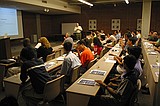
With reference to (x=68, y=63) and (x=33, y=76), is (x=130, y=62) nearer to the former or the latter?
(x=68, y=63)

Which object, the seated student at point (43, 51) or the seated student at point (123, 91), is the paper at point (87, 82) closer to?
the seated student at point (123, 91)

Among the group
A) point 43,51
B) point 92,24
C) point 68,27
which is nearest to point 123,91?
point 43,51

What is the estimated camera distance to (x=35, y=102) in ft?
8.60

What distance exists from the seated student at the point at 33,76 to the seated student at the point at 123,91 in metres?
0.84

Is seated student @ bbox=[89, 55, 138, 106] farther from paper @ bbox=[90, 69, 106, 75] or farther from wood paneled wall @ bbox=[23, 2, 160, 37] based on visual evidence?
wood paneled wall @ bbox=[23, 2, 160, 37]

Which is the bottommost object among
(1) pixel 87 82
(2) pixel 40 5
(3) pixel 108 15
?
(1) pixel 87 82

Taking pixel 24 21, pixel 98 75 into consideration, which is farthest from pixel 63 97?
pixel 24 21

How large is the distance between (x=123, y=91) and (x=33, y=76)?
1.34 metres

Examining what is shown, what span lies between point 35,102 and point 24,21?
34.0ft

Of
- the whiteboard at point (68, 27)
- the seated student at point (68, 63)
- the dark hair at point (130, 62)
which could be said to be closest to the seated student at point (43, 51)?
the seated student at point (68, 63)

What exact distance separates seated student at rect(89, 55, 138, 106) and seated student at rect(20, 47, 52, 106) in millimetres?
836

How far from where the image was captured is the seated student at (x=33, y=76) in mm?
2406

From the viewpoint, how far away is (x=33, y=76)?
7.87 ft

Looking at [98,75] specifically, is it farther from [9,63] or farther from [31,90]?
[9,63]
